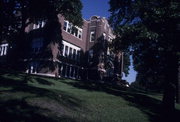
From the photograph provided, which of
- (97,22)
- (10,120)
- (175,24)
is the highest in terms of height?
(97,22)

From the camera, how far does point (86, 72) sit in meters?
34.8

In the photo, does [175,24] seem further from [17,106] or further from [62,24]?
[62,24]

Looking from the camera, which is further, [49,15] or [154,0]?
[49,15]

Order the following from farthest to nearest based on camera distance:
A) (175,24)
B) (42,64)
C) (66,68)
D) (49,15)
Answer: (66,68) → (42,64) → (49,15) → (175,24)

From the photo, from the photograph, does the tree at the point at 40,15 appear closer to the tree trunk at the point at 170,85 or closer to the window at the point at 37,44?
the window at the point at 37,44

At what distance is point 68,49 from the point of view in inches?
1225

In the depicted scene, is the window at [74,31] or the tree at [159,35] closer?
the tree at [159,35]

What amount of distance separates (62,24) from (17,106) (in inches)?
918

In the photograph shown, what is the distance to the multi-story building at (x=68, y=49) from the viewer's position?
28.2 meters

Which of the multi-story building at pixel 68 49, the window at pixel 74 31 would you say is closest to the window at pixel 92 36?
the multi-story building at pixel 68 49

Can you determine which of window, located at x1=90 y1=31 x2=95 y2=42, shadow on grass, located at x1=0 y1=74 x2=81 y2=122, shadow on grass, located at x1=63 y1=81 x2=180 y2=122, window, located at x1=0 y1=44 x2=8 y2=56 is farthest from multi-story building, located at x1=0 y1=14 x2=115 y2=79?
shadow on grass, located at x1=0 y1=74 x2=81 y2=122

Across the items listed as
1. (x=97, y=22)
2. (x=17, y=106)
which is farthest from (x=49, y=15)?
(x=17, y=106)

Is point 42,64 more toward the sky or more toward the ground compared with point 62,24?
more toward the ground

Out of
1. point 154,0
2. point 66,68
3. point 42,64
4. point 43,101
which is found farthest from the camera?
point 66,68
